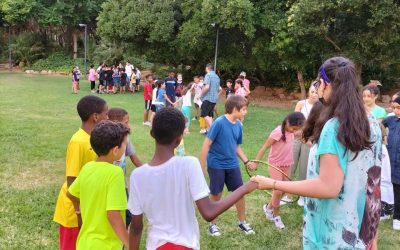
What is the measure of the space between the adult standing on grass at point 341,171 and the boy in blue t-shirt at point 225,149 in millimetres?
2482

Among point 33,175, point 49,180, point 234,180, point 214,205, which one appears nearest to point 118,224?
point 214,205

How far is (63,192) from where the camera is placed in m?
3.34

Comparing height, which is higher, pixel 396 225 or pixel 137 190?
pixel 137 190

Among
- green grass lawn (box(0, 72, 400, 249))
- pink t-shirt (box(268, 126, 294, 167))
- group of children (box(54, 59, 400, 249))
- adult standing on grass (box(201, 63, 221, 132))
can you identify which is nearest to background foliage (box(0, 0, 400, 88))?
green grass lawn (box(0, 72, 400, 249))

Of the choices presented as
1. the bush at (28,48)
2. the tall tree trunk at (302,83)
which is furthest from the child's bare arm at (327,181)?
the bush at (28,48)

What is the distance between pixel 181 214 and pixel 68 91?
2122 centimetres

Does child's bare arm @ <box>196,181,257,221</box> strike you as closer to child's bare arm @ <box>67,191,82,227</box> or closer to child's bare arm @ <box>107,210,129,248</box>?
child's bare arm @ <box>107,210,129,248</box>

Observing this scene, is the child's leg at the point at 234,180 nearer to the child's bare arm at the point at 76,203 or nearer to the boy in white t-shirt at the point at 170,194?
the child's bare arm at the point at 76,203

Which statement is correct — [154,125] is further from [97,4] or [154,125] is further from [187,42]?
[97,4]

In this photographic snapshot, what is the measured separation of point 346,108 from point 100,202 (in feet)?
5.02

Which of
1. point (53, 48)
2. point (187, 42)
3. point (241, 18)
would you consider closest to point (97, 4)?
point (53, 48)

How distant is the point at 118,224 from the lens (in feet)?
8.66

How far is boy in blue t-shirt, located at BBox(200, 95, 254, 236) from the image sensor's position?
4883 mm

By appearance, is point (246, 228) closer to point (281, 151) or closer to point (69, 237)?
point (281, 151)
